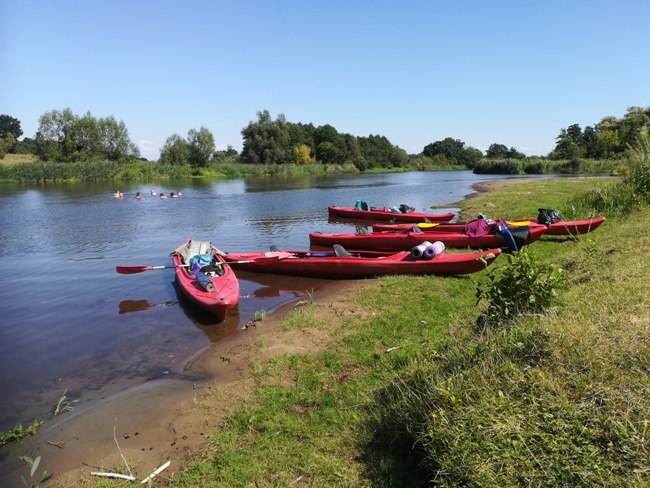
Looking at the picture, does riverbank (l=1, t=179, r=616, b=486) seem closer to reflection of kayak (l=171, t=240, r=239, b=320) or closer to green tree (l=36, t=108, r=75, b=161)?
reflection of kayak (l=171, t=240, r=239, b=320)

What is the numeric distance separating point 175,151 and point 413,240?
6490cm

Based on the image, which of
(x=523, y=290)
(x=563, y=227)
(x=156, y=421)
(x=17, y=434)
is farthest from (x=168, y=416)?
(x=563, y=227)

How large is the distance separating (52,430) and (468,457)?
4671 mm

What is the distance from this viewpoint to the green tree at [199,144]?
7038 centimetres

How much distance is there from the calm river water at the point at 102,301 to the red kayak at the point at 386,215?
100 centimetres

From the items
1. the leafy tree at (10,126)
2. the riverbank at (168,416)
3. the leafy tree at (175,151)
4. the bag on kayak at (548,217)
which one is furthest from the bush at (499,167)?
the leafy tree at (10,126)

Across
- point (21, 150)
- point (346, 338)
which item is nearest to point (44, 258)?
point (346, 338)

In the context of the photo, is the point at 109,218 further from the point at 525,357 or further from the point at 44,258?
the point at 525,357

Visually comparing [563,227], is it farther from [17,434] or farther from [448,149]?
[448,149]

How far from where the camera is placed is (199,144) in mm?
70625

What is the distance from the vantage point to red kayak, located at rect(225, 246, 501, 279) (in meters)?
8.98

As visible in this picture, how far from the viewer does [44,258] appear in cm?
1393

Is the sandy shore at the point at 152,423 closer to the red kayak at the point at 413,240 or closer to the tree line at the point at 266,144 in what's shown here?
the red kayak at the point at 413,240

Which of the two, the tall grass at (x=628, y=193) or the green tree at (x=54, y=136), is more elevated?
the green tree at (x=54, y=136)
